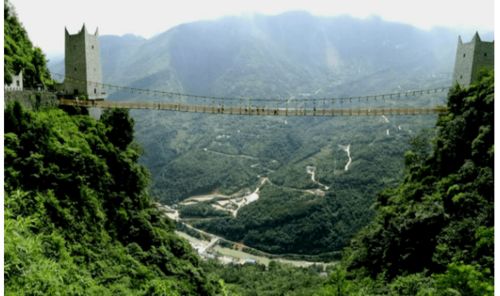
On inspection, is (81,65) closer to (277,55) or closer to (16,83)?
(16,83)

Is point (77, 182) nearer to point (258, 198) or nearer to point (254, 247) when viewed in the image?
point (254, 247)

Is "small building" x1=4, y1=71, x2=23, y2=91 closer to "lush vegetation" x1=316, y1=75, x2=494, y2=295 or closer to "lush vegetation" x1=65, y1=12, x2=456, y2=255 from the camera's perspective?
"lush vegetation" x1=316, y1=75, x2=494, y2=295

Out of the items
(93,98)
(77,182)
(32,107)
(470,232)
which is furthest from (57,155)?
(470,232)

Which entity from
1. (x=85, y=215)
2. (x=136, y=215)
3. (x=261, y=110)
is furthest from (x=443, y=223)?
(x=85, y=215)

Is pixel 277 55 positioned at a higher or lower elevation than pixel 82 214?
higher

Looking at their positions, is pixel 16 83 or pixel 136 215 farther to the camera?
pixel 16 83

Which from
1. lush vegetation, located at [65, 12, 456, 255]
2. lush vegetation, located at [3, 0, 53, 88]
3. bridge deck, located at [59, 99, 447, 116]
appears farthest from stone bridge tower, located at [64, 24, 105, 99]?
lush vegetation, located at [65, 12, 456, 255]
